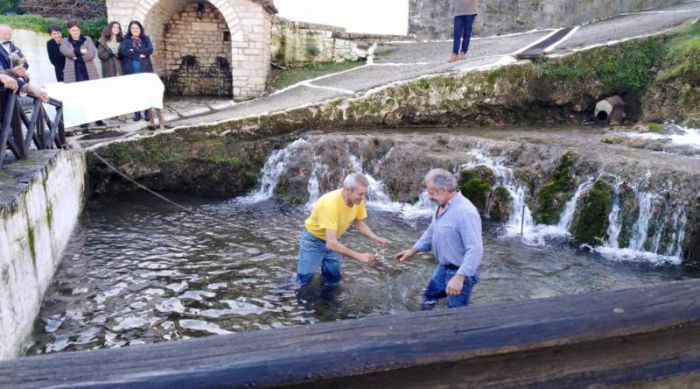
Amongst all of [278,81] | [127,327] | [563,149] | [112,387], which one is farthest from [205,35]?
[112,387]

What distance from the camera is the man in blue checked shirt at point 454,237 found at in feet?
15.0

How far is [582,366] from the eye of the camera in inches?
59.6

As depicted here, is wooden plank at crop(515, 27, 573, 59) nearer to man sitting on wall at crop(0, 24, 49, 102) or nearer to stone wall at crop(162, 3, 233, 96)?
stone wall at crop(162, 3, 233, 96)

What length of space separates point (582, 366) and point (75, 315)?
5485 millimetres

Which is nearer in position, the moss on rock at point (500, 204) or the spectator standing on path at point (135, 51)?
the moss on rock at point (500, 204)

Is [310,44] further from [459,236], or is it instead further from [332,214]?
[459,236]

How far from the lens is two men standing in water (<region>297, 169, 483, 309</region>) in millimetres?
4582

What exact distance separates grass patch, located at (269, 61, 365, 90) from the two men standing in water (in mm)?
9623

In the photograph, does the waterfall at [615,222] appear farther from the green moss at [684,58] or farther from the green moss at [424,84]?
the green moss at [424,84]

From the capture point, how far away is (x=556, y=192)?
8.48 metres

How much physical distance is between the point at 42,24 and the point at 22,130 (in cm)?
826

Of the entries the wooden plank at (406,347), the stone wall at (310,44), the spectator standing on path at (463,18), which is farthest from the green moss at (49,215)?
the stone wall at (310,44)

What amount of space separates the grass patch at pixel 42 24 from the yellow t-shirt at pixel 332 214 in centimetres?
A: 1172

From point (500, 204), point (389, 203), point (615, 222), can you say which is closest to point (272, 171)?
point (389, 203)
